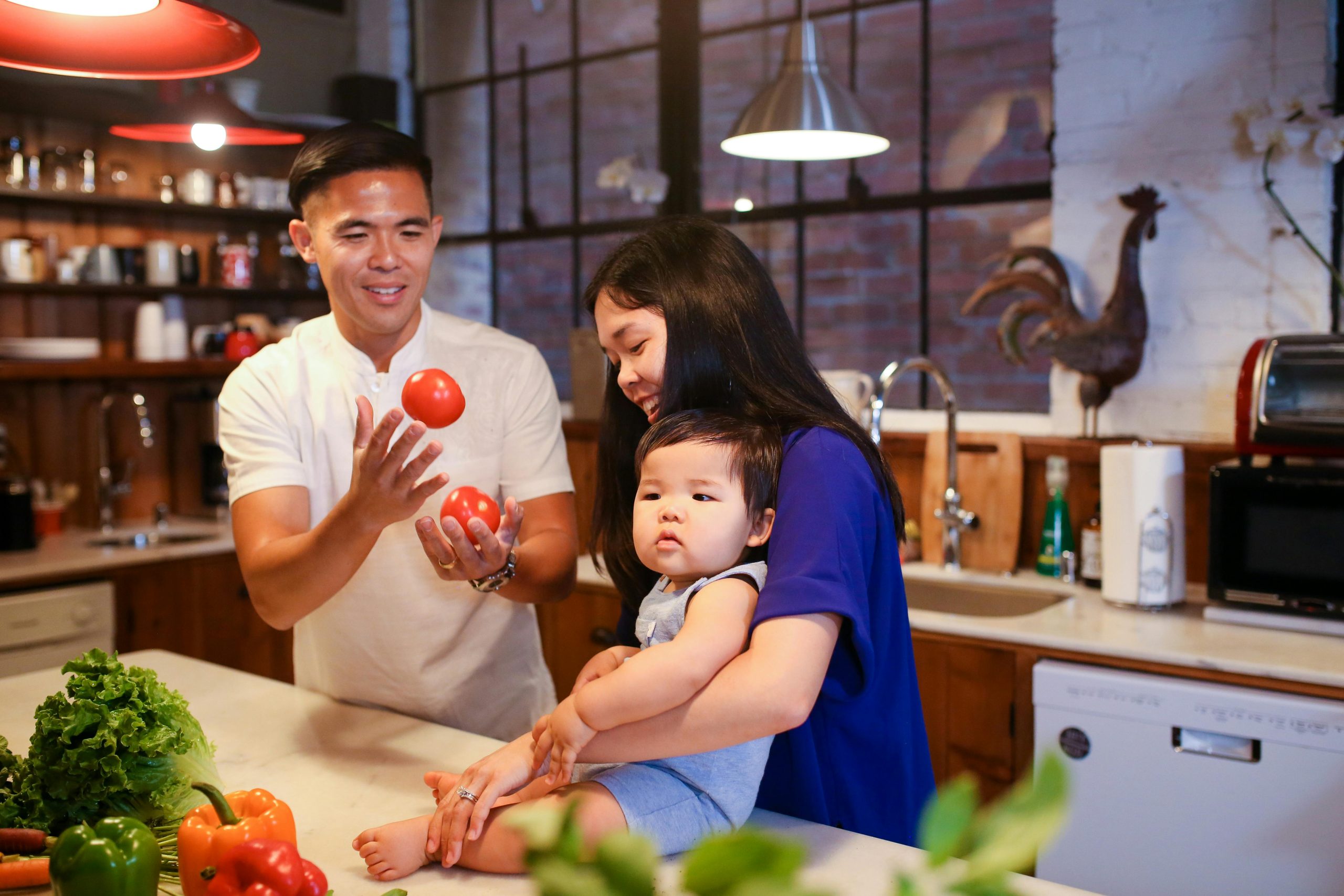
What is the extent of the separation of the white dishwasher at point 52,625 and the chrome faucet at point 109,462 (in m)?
0.73

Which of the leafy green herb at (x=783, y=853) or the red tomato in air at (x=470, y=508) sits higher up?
the red tomato in air at (x=470, y=508)

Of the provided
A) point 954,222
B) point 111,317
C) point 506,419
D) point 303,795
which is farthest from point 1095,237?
point 111,317

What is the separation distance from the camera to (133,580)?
362 centimetres

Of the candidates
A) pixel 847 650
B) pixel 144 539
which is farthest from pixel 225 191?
pixel 847 650

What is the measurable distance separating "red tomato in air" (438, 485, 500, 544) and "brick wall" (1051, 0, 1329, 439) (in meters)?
2.12

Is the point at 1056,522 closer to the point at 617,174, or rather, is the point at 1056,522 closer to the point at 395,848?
the point at 617,174

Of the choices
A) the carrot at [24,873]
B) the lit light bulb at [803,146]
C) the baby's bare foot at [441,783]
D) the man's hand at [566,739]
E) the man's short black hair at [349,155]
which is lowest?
the carrot at [24,873]

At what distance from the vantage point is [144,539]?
3.95m

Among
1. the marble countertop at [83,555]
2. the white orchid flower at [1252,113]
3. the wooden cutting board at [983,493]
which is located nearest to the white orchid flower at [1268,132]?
the white orchid flower at [1252,113]

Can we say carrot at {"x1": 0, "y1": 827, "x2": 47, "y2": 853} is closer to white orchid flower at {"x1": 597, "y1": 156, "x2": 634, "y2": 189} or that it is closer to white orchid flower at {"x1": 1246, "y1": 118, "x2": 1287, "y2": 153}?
white orchid flower at {"x1": 1246, "y1": 118, "x2": 1287, "y2": 153}

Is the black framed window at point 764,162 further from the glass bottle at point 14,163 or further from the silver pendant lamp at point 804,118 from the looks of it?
the glass bottle at point 14,163

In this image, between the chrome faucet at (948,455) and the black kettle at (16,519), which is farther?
the black kettle at (16,519)

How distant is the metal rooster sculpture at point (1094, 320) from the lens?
2.92 metres

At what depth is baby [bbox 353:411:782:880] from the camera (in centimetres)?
110
